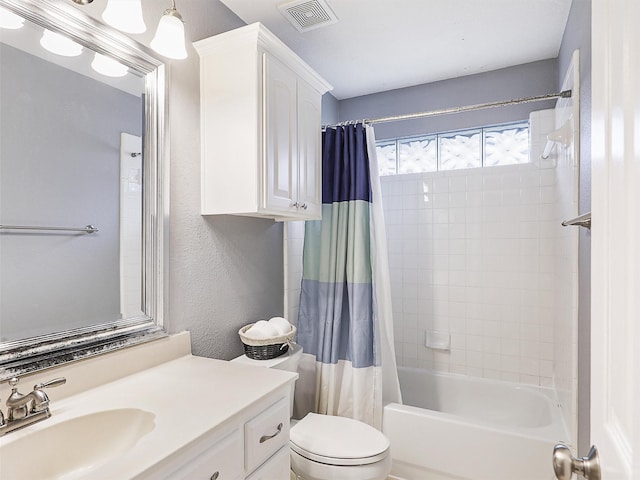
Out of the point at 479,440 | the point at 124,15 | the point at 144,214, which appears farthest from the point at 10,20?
the point at 479,440

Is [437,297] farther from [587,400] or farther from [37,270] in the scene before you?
[37,270]

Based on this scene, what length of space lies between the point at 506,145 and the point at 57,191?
270 centimetres

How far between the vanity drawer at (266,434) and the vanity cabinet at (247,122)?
81 centimetres

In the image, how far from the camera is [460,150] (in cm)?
284

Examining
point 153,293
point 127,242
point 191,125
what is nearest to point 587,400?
point 153,293

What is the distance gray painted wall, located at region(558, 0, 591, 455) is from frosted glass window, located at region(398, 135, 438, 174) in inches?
49.4

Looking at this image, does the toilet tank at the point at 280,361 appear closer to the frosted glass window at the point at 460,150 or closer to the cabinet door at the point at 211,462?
the cabinet door at the point at 211,462

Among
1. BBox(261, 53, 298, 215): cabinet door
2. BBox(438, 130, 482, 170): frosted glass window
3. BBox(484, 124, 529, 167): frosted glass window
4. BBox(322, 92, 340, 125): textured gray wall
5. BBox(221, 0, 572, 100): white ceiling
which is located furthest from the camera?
BBox(322, 92, 340, 125): textured gray wall

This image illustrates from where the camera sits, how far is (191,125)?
1658mm

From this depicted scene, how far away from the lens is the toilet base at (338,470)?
153cm

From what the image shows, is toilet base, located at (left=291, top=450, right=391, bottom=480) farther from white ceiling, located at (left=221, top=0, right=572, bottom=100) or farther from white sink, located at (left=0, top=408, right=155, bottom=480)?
white ceiling, located at (left=221, top=0, right=572, bottom=100)

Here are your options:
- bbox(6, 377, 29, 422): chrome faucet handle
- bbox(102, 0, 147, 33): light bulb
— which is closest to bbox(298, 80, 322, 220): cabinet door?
bbox(102, 0, 147, 33): light bulb

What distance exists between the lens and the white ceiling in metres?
1.89

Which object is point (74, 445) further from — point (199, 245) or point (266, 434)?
point (199, 245)
